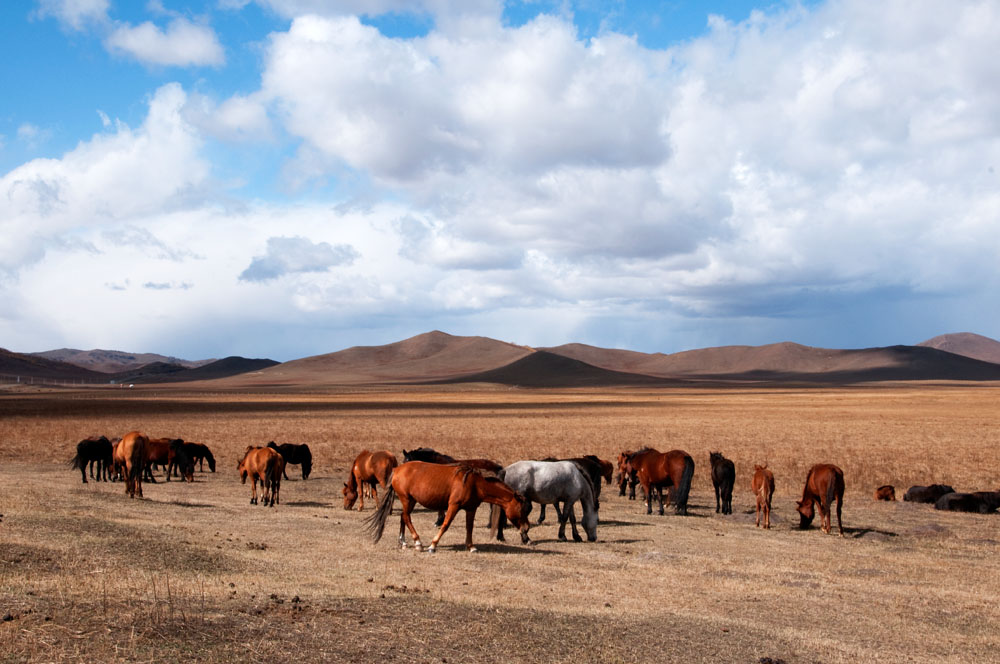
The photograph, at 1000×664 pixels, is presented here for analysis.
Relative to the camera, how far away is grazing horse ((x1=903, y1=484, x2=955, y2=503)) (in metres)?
21.7

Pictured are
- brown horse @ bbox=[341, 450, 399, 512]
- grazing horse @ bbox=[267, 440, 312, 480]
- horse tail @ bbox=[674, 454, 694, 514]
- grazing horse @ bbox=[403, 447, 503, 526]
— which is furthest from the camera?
grazing horse @ bbox=[267, 440, 312, 480]

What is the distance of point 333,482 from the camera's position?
24.8 meters

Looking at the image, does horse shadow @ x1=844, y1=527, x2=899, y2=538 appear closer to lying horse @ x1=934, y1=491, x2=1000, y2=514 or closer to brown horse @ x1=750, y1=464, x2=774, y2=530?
brown horse @ x1=750, y1=464, x2=774, y2=530

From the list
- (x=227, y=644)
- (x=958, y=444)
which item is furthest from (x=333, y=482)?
(x=958, y=444)

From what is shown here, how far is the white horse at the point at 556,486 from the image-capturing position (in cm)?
1466

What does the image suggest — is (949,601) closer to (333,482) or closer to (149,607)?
(149,607)

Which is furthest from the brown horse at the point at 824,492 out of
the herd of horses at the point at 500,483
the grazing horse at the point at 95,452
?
the grazing horse at the point at 95,452

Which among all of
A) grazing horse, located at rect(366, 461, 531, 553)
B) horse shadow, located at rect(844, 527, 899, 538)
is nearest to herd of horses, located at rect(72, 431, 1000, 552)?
grazing horse, located at rect(366, 461, 531, 553)

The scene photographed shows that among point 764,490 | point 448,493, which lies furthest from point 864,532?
point 448,493

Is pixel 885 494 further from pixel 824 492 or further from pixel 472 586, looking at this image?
pixel 472 586

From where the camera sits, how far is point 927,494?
71.2ft

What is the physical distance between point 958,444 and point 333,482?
28.8m

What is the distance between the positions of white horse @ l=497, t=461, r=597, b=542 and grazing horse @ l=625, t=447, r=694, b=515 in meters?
4.44

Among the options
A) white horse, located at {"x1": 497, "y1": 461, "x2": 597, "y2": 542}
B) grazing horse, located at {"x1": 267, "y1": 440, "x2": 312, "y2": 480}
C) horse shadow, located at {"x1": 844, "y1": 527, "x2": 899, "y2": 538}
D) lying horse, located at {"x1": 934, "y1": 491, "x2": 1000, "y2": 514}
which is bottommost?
horse shadow, located at {"x1": 844, "y1": 527, "x2": 899, "y2": 538}
